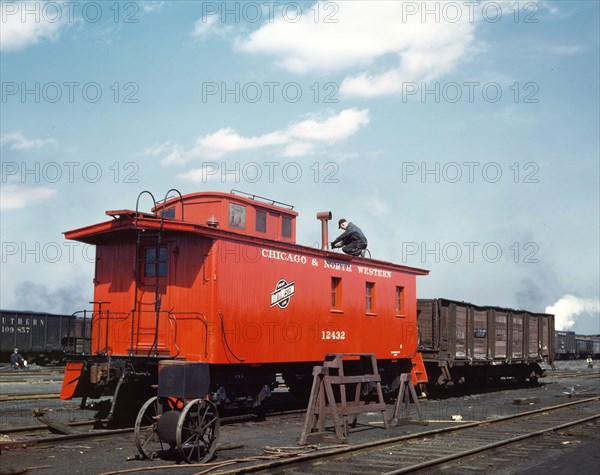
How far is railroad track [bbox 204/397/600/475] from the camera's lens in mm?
9513

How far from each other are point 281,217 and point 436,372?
8146 mm

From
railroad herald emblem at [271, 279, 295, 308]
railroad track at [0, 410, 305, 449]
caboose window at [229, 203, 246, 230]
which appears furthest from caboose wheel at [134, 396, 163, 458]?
caboose window at [229, 203, 246, 230]

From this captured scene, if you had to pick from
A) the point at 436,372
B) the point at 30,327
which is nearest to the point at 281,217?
the point at 436,372

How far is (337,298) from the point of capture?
56.1 feet

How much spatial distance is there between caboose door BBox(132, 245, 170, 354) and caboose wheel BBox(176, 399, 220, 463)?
10.9ft

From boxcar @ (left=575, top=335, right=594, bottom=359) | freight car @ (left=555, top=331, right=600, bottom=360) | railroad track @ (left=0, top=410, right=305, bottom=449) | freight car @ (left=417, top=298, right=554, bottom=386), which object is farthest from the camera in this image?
boxcar @ (left=575, top=335, right=594, bottom=359)

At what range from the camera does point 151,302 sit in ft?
46.5

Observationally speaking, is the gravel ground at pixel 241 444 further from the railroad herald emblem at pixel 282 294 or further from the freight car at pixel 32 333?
the freight car at pixel 32 333

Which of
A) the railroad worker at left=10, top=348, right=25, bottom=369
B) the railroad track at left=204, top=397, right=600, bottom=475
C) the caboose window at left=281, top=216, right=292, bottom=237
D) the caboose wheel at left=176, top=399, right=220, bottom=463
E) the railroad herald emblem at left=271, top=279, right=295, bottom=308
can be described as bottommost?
the railroad worker at left=10, top=348, right=25, bottom=369

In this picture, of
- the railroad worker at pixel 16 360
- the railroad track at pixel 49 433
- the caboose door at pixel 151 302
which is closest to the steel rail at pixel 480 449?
the railroad track at pixel 49 433

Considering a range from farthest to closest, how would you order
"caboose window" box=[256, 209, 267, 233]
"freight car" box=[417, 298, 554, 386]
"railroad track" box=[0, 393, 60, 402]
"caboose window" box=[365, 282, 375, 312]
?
"freight car" box=[417, 298, 554, 386]
"railroad track" box=[0, 393, 60, 402]
"caboose window" box=[365, 282, 375, 312]
"caboose window" box=[256, 209, 267, 233]

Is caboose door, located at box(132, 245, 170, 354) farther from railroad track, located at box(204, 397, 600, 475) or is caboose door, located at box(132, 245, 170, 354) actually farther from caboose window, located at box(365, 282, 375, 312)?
caboose window, located at box(365, 282, 375, 312)

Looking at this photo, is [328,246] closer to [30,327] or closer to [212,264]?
[212,264]

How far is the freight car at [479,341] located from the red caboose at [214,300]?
15.8 feet
